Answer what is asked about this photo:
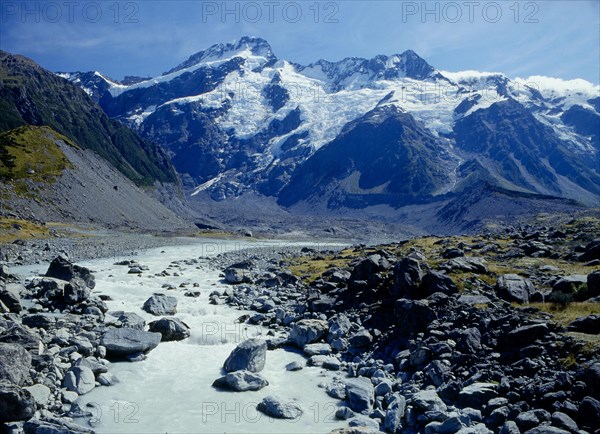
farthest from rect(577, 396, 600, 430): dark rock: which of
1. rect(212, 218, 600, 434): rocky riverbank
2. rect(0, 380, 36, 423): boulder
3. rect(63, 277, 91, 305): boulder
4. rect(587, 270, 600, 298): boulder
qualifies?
rect(63, 277, 91, 305): boulder

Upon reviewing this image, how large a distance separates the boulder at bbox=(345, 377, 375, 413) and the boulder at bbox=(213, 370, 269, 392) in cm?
440

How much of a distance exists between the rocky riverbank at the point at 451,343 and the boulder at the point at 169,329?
19.4ft

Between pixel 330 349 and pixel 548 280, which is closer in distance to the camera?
pixel 330 349

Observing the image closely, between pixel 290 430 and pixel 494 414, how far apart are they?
8.46 metres

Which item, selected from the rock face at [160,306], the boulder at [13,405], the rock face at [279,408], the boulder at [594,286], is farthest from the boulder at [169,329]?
the boulder at [594,286]

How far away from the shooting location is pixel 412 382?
23.1 metres

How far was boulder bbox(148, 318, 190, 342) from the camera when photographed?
29547 millimetres

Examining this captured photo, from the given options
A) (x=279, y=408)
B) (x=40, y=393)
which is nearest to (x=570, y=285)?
(x=279, y=408)

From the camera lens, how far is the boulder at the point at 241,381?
22.8m

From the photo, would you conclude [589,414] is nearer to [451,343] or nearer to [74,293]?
[451,343]

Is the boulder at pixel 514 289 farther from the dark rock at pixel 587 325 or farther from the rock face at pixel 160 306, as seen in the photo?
the rock face at pixel 160 306

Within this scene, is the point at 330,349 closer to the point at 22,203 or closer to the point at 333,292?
the point at 333,292

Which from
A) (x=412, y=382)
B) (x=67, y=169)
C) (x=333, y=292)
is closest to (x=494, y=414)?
(x=412, y=382)

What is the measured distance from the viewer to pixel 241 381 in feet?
75.5
